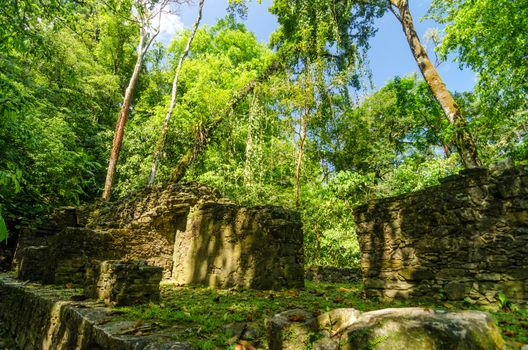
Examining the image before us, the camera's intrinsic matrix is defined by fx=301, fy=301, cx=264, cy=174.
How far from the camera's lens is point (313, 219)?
11.6m

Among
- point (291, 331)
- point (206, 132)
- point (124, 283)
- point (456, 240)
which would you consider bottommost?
point (124, 283)

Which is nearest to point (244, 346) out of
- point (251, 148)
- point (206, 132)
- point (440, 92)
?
point (440, 92)

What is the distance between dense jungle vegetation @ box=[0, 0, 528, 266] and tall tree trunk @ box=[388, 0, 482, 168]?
1.3 inches

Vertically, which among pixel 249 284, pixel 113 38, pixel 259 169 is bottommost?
pixel 249 284

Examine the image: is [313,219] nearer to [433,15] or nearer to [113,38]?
[433,15]

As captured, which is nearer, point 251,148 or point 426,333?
point 426,333

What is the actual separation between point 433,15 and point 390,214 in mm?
10302

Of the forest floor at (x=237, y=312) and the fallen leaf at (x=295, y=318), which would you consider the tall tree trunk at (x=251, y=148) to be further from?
the fallen leaf at (x=295, y=318)

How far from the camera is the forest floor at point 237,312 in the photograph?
2.61m

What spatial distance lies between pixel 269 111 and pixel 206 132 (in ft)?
13.2

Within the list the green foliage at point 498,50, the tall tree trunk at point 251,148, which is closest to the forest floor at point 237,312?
the tall tree trunk at point 251,148

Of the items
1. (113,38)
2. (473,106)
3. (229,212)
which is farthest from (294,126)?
Result: (113,38)

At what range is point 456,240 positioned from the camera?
176 inches

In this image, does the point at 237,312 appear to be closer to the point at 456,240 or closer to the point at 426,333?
the point at 426,333
